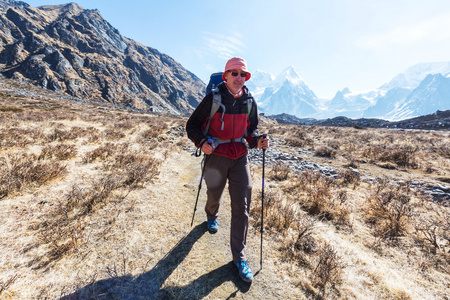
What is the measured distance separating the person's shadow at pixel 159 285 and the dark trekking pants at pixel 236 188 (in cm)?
38

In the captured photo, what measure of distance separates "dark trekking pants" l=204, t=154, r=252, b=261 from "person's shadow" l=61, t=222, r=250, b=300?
38cm

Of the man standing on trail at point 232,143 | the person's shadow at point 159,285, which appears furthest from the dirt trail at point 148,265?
the man standing on trail at point 232,143

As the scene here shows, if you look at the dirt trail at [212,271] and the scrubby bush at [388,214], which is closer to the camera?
the dirt trail at [212,271]

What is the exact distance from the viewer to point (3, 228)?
10.6 feet

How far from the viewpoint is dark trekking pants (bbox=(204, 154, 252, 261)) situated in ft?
10.7

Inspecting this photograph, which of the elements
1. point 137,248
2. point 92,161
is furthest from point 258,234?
point 92,161

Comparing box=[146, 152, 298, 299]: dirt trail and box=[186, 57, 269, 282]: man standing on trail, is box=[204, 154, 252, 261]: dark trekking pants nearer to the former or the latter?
box=[186, 57, 269, 282]: man standing on trail

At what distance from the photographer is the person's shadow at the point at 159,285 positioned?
2562 millimetres

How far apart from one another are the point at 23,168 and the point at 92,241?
11.6ft

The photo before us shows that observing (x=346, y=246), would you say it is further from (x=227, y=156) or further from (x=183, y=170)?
(x=183, y=170)

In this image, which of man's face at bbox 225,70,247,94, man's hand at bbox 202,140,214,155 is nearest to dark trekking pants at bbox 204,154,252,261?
man's hand at bbox 202,140,214,155

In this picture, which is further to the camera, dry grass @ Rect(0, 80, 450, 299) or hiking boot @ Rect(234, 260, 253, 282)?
hiking boot @ Rect(234, 260, 253, 282)

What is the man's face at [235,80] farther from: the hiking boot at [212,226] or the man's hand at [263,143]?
the hiking boot at [212,226]

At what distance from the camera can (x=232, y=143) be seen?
3508 mm
